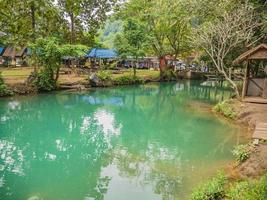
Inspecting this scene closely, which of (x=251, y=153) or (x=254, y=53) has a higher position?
(x=254, y=53)

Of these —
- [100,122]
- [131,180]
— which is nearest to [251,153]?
[131,180]

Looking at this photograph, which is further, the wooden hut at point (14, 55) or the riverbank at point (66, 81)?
the wooden hut at point (14, 55)

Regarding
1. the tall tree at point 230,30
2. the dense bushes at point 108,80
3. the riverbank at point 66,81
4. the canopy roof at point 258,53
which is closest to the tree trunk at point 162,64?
the riverbank at point 66,81

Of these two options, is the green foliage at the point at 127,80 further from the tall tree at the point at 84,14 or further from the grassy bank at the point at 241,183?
the grassy bank at the point at 241,183

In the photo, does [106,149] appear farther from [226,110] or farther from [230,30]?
[230,30]

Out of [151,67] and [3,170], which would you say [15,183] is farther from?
[151,67]

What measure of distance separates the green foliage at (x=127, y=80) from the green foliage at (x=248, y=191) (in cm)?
2441

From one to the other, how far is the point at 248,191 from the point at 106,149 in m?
6.26

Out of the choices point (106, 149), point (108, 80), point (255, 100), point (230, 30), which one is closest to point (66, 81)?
point (108, 80)

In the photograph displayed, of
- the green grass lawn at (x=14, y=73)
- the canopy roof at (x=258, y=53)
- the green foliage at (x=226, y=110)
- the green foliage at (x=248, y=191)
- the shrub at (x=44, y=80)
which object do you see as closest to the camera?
the green foliage at (x=248, y=191)

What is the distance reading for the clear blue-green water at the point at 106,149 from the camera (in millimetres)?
8016

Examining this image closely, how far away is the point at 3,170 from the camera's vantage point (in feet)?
29.4

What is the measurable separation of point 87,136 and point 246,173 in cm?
708

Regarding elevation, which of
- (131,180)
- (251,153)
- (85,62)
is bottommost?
(131,180)
